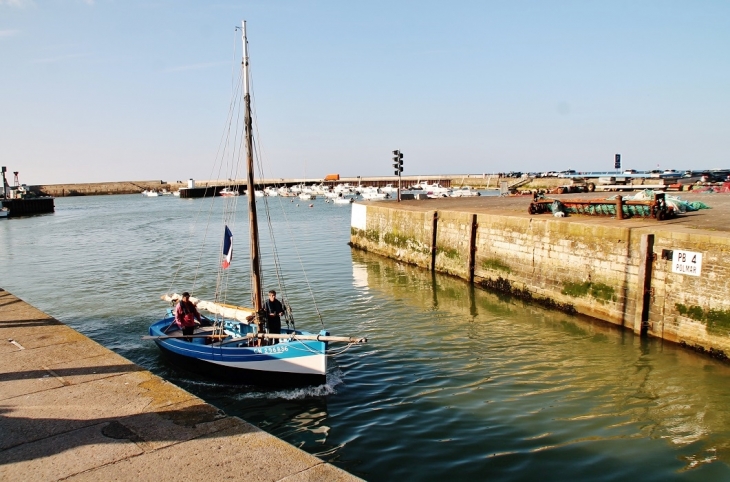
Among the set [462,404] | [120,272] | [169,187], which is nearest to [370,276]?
[120,272]

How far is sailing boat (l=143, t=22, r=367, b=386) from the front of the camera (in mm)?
12461

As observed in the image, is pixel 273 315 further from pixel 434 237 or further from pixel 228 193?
pixel 228 193

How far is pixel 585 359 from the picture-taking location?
14.9 m

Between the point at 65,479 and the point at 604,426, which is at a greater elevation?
the point at 65,479

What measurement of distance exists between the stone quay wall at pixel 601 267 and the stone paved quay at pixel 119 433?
1213 cm

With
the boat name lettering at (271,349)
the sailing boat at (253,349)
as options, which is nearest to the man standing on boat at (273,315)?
the sailing boat at (253,349)

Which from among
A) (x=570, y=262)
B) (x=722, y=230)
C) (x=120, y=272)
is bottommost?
(x=120, y=272)

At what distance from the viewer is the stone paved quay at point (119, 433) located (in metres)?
6.84

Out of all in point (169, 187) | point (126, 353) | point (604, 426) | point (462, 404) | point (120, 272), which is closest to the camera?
point (604, 426)

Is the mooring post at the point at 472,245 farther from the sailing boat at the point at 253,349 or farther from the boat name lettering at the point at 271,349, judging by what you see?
the boat name lettering at the point at 271,349

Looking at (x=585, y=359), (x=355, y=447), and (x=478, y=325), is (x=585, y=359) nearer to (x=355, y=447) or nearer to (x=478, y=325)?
(x=478, y=325)

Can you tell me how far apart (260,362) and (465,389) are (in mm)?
4719

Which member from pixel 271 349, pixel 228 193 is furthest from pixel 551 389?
pixel 228 193

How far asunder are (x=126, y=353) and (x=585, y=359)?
1279 centimetres
